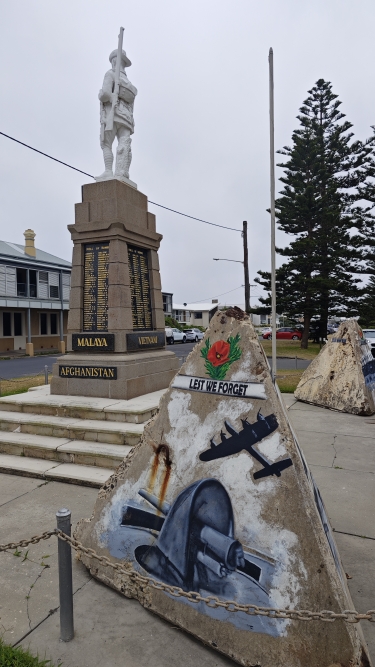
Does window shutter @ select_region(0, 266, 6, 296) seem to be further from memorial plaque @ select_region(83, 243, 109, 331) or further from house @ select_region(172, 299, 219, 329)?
house @ select_region(172, 299, 219, 329)

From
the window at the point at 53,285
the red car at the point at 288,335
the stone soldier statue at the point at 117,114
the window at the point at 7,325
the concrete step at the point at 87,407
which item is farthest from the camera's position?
the red car at the point at 288,335

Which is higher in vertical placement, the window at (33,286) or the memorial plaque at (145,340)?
the window at (33,286)

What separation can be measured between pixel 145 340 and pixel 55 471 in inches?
155

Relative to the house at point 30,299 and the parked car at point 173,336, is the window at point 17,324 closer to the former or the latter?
the house at point 30,299

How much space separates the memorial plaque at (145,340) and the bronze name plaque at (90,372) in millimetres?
675

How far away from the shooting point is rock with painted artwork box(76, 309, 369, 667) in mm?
2255

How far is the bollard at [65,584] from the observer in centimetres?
249

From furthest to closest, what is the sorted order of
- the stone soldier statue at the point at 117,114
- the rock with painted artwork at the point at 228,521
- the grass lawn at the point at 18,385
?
the grass lawn at the point at 18,385
the stone soldier statue at the point at 117,114
the rock with painted artwork at the point at 228,521

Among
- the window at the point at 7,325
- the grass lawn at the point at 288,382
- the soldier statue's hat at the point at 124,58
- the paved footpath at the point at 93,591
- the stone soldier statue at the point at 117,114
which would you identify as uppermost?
the soldier statue's hat at the point at 124,58

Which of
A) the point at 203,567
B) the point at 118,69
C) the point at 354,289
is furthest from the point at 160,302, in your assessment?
the point at 354,289

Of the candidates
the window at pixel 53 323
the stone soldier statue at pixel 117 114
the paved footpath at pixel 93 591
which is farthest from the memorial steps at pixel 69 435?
the window at pixel 53 323

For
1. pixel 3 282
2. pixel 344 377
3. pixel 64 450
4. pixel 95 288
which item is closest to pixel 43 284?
pixel 3 282

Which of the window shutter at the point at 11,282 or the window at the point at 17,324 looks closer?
the window shutter at the point at 11,282

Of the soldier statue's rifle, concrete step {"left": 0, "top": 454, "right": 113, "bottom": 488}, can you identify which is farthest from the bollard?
the soldier statue's rifle
